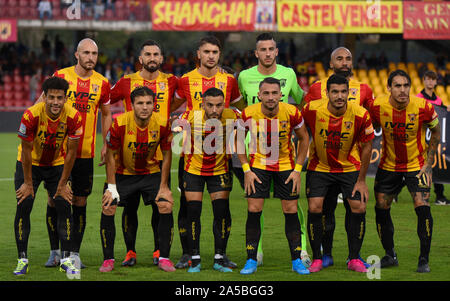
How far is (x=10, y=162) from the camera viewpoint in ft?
58.0

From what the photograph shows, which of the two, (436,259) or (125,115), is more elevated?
(125,115)

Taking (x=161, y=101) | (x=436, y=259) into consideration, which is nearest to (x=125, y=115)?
(x=161, y=101)

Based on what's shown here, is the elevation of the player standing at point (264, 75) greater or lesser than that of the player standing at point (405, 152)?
greater

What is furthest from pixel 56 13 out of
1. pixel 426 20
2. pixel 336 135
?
pixel 336 135

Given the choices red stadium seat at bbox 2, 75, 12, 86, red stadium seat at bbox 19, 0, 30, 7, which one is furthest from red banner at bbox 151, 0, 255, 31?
red stadium seat at bbox 2, 75, 12, 86

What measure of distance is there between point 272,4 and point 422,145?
710 inches

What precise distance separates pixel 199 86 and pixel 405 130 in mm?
2001

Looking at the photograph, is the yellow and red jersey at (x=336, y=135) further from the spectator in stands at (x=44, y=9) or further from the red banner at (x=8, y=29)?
the spectator in stands at (x=44, y=9)

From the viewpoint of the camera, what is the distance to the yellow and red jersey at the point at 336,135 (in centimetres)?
698

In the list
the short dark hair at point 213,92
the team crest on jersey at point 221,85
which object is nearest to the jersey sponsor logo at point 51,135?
the short dark hair at point 213,92

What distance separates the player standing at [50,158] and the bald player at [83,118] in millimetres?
267

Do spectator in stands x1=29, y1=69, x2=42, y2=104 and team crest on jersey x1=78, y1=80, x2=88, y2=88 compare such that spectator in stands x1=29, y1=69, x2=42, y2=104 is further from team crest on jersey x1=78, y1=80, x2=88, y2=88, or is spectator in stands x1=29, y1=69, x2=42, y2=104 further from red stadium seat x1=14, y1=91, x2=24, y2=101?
team crest on jersey x1=78, y1=80, x2=88, y2=88

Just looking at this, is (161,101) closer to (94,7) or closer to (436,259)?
(436,259)

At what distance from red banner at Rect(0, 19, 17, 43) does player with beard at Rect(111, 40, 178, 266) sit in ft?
66.5
